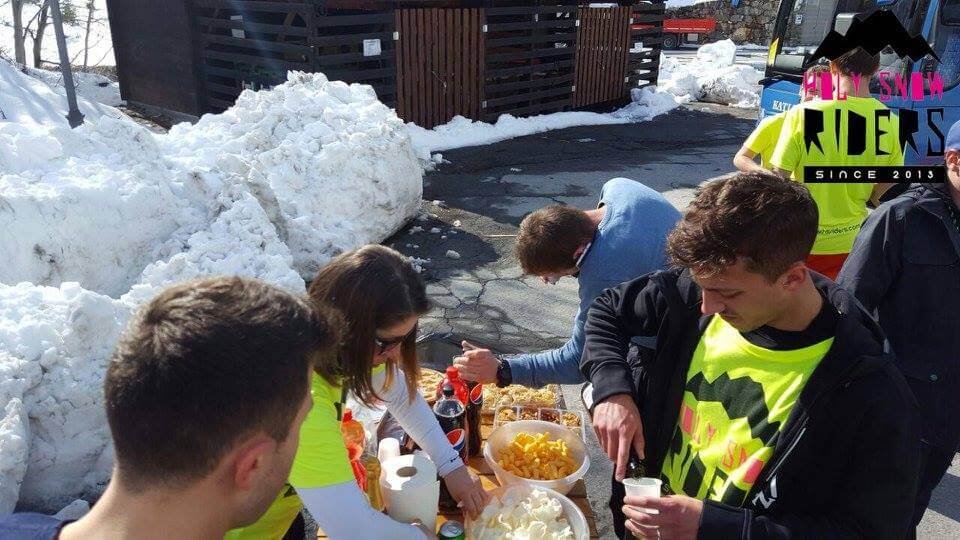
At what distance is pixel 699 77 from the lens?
752 inches

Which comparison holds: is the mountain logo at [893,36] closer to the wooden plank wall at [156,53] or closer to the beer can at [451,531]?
the beer can at [451,531]

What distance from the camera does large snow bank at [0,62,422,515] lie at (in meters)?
3.37

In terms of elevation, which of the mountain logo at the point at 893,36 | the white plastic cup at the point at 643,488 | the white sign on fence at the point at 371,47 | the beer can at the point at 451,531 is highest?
the mountain logo at the point at 893,36

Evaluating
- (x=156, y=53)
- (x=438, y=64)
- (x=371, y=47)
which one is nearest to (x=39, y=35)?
(x=156, y=53)

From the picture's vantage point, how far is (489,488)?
2.58 m

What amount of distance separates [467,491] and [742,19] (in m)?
35.0

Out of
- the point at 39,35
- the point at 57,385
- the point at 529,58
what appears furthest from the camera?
the point at 39,35

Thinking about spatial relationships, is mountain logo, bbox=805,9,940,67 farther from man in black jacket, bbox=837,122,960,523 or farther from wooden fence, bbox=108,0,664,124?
wooden fence, bbox=108,0,664,124

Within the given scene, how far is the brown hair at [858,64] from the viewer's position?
12.7ft

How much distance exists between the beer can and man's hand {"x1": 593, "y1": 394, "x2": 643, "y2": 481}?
58 centimetres

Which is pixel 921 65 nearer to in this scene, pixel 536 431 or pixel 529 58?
pixel 529 58

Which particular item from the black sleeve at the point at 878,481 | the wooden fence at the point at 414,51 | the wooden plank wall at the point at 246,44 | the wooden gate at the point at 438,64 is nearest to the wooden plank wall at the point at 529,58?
the wooden fence at the point at 414,51

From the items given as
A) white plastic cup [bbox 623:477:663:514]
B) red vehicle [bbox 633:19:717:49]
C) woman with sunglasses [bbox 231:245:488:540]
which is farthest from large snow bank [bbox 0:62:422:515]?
red vehicle [bbox 633:19:717:49]

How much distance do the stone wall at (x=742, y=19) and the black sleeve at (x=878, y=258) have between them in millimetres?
32540
